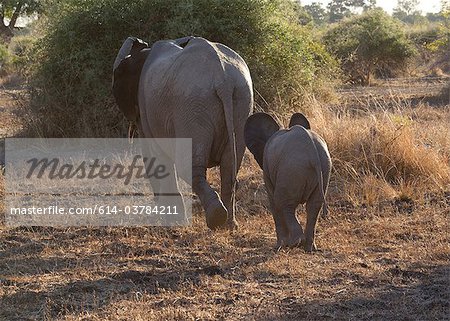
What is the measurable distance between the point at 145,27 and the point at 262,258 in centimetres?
664

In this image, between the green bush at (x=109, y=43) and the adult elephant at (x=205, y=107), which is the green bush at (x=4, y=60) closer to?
the green bush at (x=109, y=43)

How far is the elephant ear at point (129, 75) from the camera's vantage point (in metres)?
7.38

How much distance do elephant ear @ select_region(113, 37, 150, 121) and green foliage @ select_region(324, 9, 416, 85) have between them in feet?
60.5

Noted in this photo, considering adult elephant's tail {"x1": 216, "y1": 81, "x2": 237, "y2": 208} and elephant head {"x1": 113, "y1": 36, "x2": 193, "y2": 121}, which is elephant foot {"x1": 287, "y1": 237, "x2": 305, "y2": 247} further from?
elephant head {"x1": 113, "y1": 36, "x2": 193, "y2": 121}

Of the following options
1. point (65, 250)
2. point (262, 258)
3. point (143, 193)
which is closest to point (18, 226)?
point (65, 250)

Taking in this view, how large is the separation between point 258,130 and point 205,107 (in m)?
0.49

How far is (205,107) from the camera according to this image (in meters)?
6.36

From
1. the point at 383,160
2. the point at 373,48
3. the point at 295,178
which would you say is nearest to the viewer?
the point at 295,178

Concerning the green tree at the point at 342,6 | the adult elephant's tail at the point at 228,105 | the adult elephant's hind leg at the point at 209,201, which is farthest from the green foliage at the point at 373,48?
the green tree at the point at 342,6

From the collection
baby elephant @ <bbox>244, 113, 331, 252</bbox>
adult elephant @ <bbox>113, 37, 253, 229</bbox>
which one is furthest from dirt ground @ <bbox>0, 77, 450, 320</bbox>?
adult elephant @ <bbox>113, 37, 253, 229</bbox>

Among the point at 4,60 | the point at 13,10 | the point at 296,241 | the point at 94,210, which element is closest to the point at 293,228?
the point at 296,241

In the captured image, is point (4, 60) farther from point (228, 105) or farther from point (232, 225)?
point (228, 105)

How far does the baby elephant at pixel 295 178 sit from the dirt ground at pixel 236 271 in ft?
0.60

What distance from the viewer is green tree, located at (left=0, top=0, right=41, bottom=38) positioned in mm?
33188
